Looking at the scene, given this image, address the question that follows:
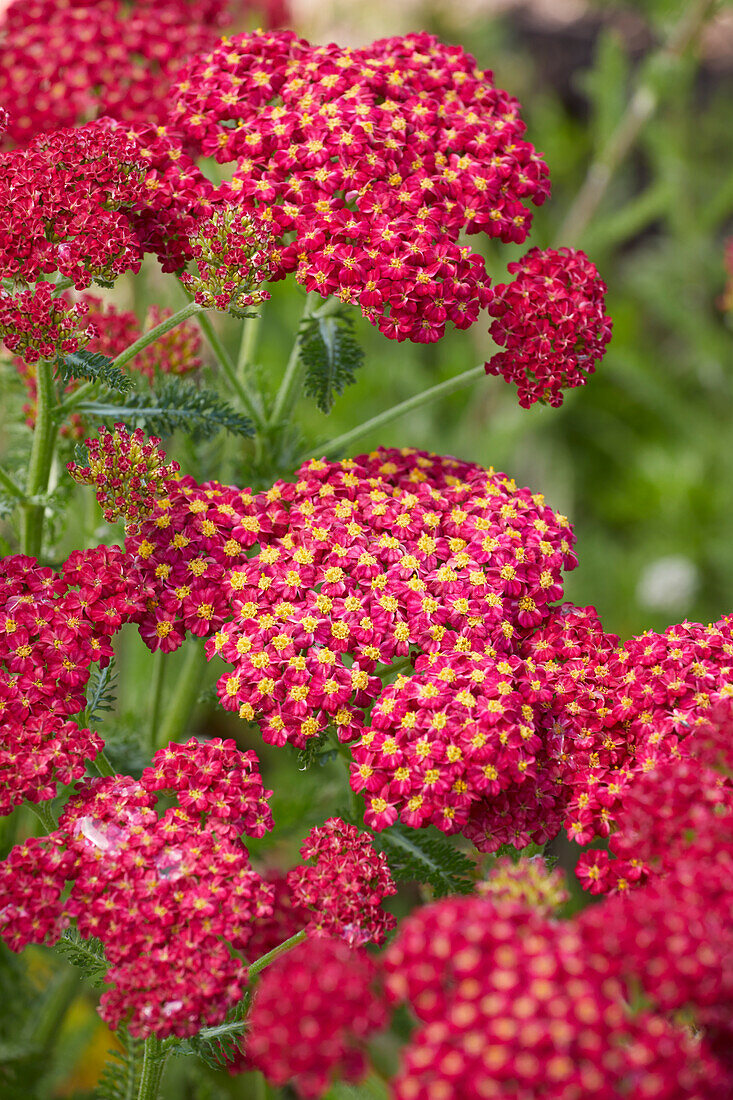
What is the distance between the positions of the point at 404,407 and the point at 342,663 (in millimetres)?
425

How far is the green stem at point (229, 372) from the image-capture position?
1.41 meters

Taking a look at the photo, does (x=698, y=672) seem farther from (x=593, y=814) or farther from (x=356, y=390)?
(x=356, y=390)

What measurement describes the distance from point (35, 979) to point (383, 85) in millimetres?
1584

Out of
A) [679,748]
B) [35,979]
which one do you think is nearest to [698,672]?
[679,748]

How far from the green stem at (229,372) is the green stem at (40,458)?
0.23 m

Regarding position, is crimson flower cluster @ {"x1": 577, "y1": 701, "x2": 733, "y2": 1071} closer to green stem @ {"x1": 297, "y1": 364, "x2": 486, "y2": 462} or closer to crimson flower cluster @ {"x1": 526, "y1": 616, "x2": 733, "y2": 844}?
crimson flower cluster @ {"x1": 526, "y1": 616, "x2": 733, "y2": 844}

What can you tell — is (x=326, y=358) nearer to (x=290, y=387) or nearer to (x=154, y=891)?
(x=290, y=387)

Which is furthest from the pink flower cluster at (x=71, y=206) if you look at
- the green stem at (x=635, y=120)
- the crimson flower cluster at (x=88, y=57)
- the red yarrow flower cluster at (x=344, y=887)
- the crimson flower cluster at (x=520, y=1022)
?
the green stem at (x=635, y=120)

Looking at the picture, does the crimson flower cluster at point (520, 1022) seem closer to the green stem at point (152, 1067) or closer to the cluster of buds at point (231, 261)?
the green stem at point (152, 1067)

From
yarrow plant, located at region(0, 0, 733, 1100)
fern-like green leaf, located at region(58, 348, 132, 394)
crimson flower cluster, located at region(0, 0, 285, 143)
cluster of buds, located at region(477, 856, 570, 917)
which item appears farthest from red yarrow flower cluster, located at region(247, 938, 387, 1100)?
crimson flower cluster, located at region(0, 0, 285, 143)

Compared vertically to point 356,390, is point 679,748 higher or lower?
higher

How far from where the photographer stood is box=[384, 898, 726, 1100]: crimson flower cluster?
722 mm

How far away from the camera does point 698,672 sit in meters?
1.14

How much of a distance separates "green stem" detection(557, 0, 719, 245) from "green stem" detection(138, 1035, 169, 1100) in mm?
2345
